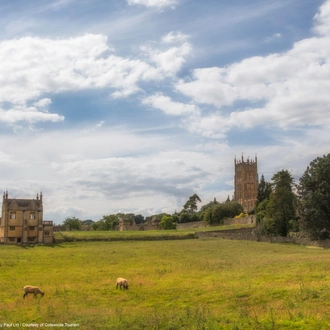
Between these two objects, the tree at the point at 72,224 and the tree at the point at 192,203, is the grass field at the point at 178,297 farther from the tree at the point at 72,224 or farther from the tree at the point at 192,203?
the tree at the point at 192,203

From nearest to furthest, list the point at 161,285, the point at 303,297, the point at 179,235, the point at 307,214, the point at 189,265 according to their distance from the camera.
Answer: the point at 303,297 < the point at 161,285 < the point at 189,265 < the point at 307,214 < the point at 179,235

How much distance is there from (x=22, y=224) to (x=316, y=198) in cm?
5415

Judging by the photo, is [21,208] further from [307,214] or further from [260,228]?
[307,214]

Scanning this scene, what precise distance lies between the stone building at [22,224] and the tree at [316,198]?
48.2 metres

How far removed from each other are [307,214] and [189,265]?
102ft

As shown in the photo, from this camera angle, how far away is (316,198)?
63.9 m

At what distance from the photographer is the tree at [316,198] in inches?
2512

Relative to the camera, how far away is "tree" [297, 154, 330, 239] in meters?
63.8

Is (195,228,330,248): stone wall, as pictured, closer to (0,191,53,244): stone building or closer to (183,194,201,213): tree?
(0,191,53,244): stone building

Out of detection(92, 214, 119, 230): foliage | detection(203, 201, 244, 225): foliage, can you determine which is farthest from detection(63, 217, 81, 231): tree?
detection(203, 201, 244, 225): foliage

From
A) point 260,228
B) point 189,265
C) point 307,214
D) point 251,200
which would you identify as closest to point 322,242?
point 307,214

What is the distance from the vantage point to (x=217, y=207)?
135250 millimetres

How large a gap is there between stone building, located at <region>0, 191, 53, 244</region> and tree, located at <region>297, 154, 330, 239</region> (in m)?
48.2

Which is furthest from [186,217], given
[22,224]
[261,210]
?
[22,224]
